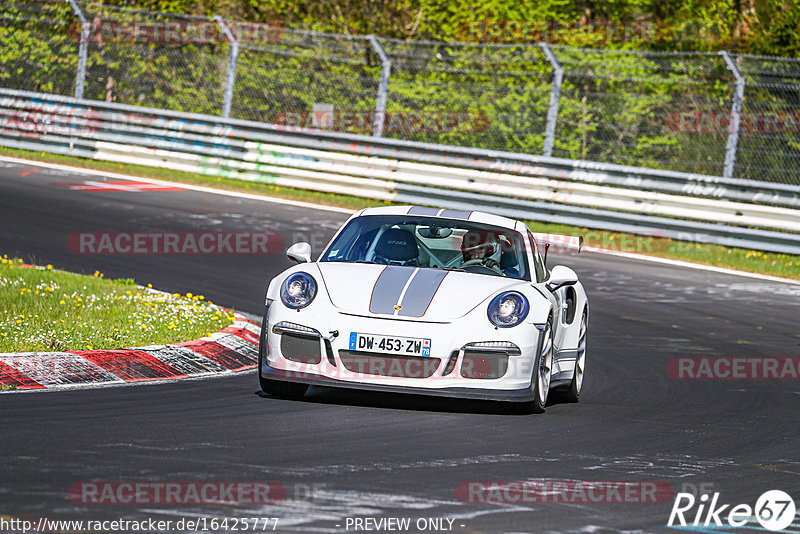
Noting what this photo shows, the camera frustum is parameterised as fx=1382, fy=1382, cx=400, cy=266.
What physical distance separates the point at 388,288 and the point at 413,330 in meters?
0.43

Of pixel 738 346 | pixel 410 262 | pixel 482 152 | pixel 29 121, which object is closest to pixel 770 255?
pixel 482 152

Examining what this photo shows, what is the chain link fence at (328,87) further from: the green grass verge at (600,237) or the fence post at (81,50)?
the green grass verge at (600,237)

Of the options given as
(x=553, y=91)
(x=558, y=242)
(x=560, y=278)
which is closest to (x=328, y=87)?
(x=553, y=91)

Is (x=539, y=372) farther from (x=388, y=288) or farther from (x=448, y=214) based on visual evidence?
(x=448, y=214)

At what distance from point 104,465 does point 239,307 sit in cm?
626

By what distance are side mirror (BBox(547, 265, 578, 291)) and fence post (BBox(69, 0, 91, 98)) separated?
15762 millimetres

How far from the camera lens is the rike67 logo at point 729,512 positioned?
18.5ft

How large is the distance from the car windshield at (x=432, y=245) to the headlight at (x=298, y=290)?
2.22 feet

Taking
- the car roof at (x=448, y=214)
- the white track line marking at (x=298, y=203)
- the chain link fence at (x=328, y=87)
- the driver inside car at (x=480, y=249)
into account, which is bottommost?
the white track line marking at (x=298, y=203)

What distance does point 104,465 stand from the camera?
5.79 m

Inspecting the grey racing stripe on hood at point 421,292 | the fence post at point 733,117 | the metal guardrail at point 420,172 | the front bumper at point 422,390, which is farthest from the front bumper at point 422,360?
the fence post at point 733,117

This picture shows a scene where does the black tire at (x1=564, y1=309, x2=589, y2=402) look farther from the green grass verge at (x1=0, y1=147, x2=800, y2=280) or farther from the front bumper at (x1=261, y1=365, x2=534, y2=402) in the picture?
the green grass verge at (x1=0, y1=147, x2=800, y2=280)

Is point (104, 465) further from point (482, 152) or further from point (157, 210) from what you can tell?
point (482, 152)

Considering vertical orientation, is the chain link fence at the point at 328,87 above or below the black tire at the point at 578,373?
above
